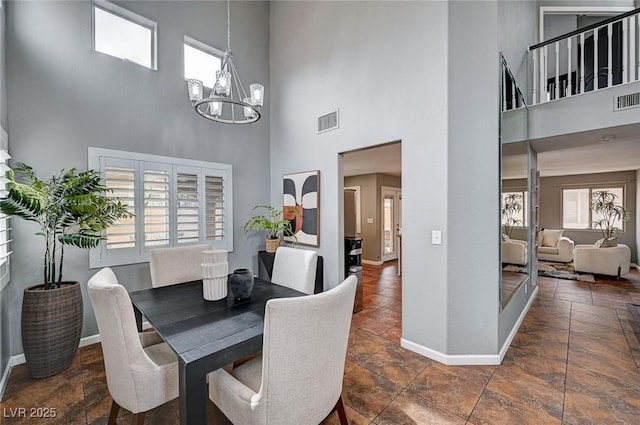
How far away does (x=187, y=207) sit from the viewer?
3.60 m

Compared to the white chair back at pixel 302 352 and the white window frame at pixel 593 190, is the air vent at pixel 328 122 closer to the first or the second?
the white chair back at pixel 302 352

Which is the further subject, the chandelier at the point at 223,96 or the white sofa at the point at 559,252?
the white sofa at the point at 559,252

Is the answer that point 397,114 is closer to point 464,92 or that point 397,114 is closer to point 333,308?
point 464,92

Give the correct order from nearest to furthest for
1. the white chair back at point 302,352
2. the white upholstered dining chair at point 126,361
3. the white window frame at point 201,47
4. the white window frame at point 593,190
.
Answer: the white chair back at point 302,352 → the white upholstered dining chair at point 126,361 → the white window frame at point 201,47 → the white window frame at point 593,190

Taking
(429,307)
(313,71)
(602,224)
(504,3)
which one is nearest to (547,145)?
(504,3)

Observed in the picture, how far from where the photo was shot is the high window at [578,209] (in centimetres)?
772

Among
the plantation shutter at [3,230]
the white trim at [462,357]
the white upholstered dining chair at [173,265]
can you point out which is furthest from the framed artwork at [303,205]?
the plantation shutter at [3,230]

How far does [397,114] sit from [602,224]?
27.0 ft

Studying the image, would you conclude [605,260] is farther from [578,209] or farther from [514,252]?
[514,252]

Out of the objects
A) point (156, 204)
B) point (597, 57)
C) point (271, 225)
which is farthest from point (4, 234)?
point (597, 57)

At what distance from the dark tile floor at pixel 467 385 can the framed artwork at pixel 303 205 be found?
1.34 m

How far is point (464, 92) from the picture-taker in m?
2.47

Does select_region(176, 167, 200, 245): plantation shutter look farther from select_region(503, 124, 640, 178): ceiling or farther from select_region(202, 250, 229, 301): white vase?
select_region(503, 124, 640, 178): ceiling

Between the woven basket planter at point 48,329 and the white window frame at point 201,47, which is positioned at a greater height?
the white window frame at point 201,47
